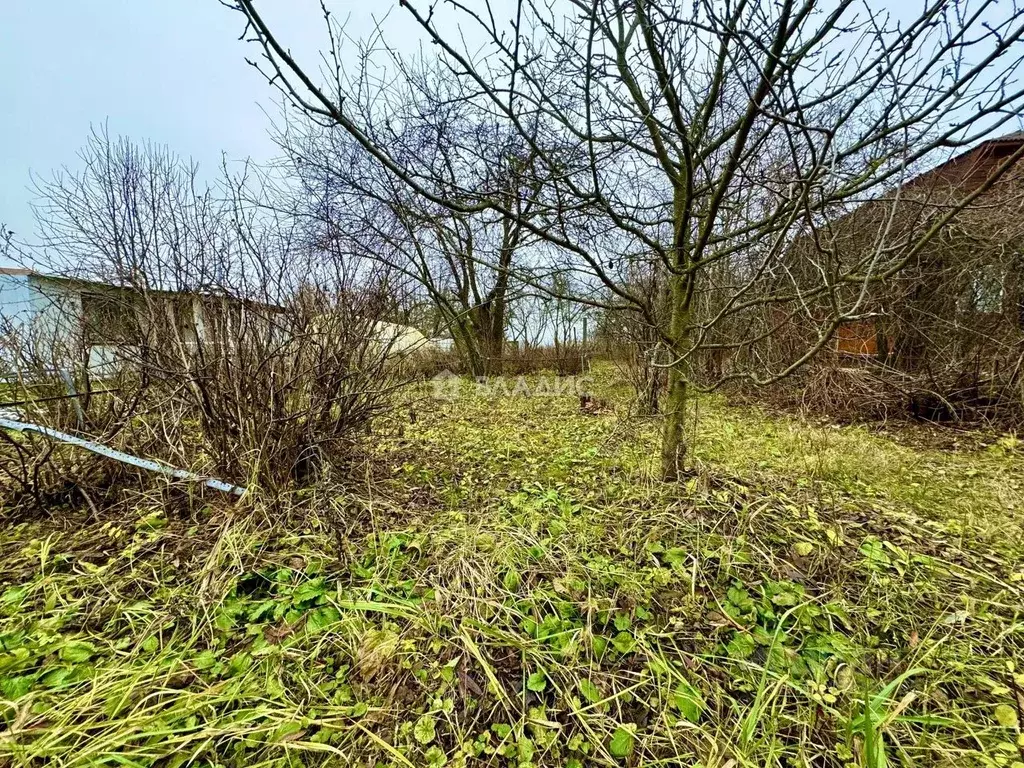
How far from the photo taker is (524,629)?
1.49 m

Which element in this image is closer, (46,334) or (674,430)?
(674,430)

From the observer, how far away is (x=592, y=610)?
154 cm

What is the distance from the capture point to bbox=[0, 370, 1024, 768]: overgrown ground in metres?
1.12

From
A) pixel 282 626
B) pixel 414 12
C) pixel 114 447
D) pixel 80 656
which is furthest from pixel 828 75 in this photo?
pixel 114 447

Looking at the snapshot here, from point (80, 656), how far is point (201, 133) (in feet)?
23.5

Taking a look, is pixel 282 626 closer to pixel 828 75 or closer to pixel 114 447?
pixel 114 447

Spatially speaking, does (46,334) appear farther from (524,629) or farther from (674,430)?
(674,430)

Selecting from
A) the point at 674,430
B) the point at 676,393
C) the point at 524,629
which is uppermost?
the point at 676,393

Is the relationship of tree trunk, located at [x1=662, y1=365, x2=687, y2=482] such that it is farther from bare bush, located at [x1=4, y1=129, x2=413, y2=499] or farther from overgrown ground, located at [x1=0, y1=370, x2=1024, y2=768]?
bare bush, located at [x1=4, y1=129, x2=413, y2=499]

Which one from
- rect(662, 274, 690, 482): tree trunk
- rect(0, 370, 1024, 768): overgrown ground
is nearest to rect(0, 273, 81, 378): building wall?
rect(0, 370, 1024, 768): overgrown ground

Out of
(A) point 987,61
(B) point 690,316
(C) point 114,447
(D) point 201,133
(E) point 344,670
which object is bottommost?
(E) point 344,670

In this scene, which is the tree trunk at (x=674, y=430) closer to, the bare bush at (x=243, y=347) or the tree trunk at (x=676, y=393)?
the tree trunk at (x=676, y=393)

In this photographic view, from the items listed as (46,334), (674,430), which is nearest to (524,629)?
(674,430)

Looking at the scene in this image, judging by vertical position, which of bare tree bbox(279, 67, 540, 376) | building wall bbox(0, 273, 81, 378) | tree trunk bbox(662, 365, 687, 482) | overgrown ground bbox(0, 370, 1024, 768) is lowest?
overgrown ground bbox(0, 370, 1024, 768)
